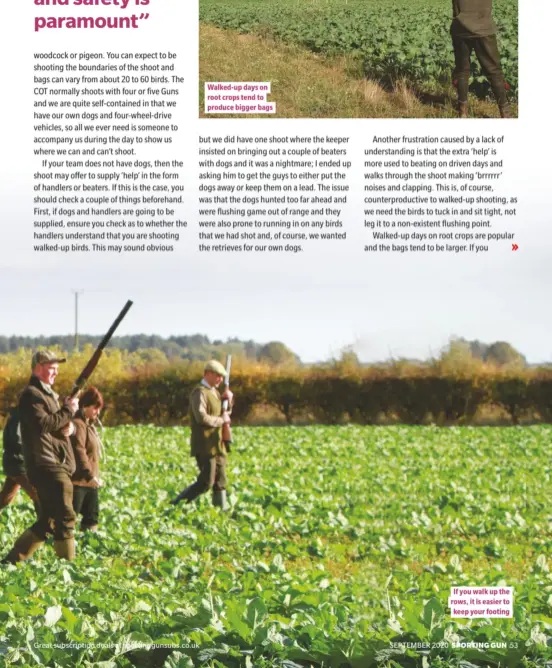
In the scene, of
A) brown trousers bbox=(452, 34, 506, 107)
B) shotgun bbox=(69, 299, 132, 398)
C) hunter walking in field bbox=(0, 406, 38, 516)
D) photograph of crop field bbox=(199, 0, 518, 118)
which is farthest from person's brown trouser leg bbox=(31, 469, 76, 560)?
brown trousers bbox=(452, 34, 506, 107)

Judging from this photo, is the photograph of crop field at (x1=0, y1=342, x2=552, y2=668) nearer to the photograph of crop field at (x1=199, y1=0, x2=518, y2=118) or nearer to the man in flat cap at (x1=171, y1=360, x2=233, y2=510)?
the man in flat cap at (x1=171, y1=360, x2=233, y2=510)

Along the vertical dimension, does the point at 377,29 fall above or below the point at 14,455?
above

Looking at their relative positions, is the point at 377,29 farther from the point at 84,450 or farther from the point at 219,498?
the point at 219,498

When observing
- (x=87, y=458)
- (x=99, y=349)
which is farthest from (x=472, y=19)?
(x=87, y=458)

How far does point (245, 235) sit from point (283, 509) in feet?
21.3

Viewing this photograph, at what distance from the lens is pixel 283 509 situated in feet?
41.5

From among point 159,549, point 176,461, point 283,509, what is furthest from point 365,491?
point 159,549

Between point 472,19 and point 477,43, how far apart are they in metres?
0.19

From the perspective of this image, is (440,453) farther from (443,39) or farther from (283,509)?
(443,39)

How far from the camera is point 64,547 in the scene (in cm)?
865

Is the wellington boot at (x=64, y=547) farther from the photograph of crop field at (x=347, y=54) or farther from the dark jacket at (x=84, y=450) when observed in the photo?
the photograph of crop field at (x=347, y=54)

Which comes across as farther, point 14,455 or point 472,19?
point 14,455

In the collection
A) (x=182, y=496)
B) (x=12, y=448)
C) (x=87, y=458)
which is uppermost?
(x=12, y=448)

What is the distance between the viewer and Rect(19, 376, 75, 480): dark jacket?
7.99 meters
